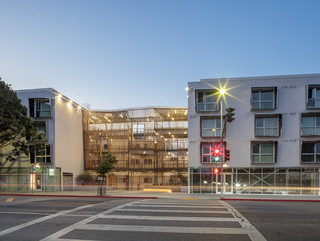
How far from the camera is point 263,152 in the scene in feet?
82.8

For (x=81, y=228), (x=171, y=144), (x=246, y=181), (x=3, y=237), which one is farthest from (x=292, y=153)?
(x=3, y=237)

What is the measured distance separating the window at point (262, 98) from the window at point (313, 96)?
3255 mm

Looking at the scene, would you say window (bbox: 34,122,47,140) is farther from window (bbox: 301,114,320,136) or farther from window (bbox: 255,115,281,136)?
window (bbox: 301,114,320,136)

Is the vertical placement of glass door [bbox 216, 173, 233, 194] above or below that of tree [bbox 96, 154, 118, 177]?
below

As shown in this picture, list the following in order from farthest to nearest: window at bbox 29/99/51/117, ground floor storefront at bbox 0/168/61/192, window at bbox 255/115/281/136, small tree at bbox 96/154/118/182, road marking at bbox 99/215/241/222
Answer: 1. window at bbox 29/99/51/117
2. ground floor storefront at bbox 0/168/61/192
3. small tree at bbox 96/154/118/182
4. window at bbox 255/115/281/136
5. road marking at bbox 99/215/241/222

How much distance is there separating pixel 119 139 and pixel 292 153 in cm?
2106

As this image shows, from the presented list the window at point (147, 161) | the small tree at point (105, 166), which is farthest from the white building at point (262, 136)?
the window at point (147, 161)

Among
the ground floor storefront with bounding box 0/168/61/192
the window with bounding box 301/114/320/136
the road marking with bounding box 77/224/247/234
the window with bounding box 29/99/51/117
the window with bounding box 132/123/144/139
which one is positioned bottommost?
the ground floor storefront with bounding box 0/168/61/192

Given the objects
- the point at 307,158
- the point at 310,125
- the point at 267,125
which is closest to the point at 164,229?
the point at 267,125

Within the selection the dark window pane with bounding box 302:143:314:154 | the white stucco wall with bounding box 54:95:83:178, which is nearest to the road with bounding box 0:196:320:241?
the dark window pane with bounding box 302:143:314:154

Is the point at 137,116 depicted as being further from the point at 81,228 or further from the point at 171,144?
the point at 81,228

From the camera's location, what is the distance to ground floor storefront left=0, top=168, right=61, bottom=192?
30328 mm

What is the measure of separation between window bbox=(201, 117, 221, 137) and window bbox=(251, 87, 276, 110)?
3687 mm

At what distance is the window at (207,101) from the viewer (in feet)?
86.3
